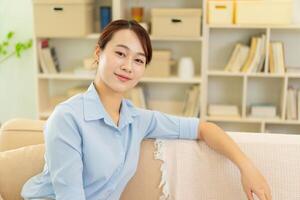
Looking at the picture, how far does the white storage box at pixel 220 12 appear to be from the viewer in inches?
118

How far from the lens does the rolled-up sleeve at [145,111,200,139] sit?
1581 mm

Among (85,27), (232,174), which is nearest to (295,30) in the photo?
(85,27)

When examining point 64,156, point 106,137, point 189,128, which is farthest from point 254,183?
point 64,156

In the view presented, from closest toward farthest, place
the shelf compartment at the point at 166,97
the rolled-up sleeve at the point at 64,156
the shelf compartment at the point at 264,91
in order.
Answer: the rolled-up sleeve at the point at 64,156 < the shelf compartment at the point at 264,91 < the shelf compartment at the point at 166,97

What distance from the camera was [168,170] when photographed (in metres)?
1.60

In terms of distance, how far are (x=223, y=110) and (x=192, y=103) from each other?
243 millimetres

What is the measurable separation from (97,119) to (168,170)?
0.39m

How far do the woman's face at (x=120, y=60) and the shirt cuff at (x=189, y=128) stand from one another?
295 mm

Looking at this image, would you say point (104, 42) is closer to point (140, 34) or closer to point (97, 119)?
point (140, 34)

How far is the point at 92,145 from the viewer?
52.7 inches

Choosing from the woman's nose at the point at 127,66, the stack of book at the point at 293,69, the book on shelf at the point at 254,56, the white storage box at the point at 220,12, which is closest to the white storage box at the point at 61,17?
the white storage box at the point at 220,12

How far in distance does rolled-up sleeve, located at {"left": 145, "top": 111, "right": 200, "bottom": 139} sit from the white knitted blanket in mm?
32

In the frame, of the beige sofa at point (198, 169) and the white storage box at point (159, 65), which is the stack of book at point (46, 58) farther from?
the beige sofa at point (198, 169)

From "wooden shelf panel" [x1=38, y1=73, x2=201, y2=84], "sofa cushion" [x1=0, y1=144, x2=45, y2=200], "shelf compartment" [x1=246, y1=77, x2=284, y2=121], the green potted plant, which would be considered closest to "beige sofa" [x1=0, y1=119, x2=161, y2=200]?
"sofa cushion" [x1=0, y1=144, x2=45, y2=200]
